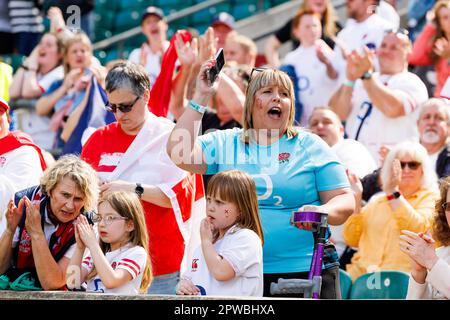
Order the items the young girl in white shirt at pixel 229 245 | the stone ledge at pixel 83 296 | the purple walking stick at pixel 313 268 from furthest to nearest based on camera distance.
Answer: the young girl in white shirt at pixel 229 245 → the purple walking stick at pixel 313 268 → the stone ledge at pixel 83 296

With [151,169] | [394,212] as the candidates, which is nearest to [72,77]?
[151,169]

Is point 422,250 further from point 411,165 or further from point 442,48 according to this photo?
point 442,48

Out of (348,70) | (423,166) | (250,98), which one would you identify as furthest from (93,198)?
(348,70)

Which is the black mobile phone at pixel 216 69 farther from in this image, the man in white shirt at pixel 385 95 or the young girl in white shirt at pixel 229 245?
the man in white shirt at pixel 385 95

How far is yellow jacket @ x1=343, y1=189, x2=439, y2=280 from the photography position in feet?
22.7

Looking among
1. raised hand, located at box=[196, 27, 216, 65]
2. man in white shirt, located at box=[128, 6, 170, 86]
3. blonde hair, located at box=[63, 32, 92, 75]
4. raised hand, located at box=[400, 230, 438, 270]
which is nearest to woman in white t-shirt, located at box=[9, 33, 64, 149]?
blonde hair, located at box=[63, 32, 92, 75]

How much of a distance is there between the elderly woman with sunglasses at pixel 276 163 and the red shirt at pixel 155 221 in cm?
76

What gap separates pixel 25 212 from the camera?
5613mm

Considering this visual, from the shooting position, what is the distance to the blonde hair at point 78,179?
570 centimetres

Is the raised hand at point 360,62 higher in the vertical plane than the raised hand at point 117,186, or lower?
higher

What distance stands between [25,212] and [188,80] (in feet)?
7.15

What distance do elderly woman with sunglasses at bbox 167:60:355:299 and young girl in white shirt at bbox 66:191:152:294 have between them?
0.40 metres

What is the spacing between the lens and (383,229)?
7.12 metres

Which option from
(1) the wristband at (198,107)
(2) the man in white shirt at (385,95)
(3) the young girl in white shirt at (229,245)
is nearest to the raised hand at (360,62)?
(2) the man in white shirt at (385,95)
